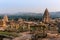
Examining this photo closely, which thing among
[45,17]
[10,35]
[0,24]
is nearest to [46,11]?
[45,17]

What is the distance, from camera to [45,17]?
21078 millimetres

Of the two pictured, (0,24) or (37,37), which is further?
(0,24)

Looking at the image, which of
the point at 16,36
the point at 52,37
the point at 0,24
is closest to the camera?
the point at 52,37

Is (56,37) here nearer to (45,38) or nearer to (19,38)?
(45,38)

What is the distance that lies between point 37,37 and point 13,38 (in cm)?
117

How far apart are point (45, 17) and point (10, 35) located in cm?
1147

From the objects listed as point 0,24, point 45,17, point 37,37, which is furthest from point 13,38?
point 45,17

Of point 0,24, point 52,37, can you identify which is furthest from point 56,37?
point 0,24

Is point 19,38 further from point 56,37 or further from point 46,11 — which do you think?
point 46,11

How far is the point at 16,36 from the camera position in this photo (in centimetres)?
Answer: 988

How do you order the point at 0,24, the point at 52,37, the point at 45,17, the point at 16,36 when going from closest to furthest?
the point at 52,37 < the point at 16,36 < the point at 0,24 < the point at 45,17

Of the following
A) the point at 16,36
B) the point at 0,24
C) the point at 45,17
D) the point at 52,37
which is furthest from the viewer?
the point at 45,17

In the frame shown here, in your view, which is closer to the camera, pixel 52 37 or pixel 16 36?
pixel 52 37

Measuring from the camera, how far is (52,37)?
9141mm
